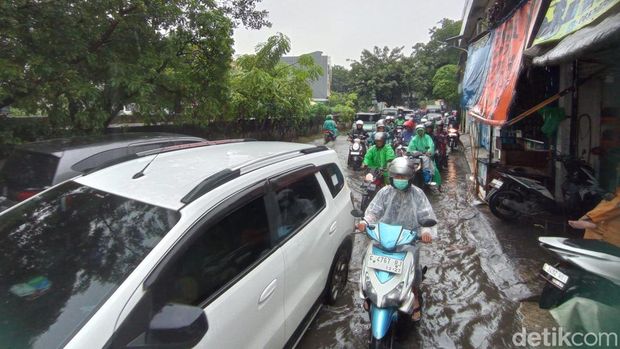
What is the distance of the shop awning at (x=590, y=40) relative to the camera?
3.05m

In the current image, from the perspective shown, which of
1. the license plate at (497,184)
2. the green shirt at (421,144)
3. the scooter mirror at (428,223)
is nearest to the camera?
the scooter mirror at (428,223)

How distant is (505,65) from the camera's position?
6.07 metres

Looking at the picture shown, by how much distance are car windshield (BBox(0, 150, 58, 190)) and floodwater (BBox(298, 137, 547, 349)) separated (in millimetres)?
2959

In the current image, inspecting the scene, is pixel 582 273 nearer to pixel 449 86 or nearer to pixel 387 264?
pixel 387 264

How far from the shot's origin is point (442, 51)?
43.1 meters

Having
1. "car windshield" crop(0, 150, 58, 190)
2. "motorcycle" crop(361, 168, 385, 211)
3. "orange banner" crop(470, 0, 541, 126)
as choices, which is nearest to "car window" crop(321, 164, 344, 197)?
→ "motorcycle" crop(361, 168, 385, 211)

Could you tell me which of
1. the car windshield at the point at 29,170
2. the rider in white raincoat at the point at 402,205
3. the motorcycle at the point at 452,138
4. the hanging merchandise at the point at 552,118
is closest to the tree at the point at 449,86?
the motorcycle at the point at 452,138

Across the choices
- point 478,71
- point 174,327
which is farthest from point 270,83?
point 174,327

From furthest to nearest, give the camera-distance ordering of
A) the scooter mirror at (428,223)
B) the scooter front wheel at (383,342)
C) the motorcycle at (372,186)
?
1. the motorcycle at (372,186)
2. the scooter mirror at (428,223)
3. the scooter front wheel at (383,342)

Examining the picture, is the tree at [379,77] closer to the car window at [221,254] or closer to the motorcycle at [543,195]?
the motorcycle at [543,195]

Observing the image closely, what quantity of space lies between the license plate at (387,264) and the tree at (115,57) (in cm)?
501

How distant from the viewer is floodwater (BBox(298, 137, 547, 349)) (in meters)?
3.44

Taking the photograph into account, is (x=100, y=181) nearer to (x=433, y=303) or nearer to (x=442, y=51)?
(x=433, y=303)

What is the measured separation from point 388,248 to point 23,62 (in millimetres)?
5641
